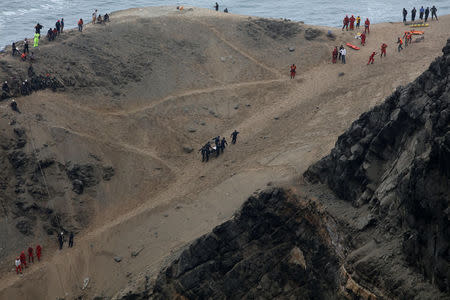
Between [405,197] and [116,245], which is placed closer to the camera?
[405,197]

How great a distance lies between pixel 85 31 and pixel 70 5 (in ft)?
125

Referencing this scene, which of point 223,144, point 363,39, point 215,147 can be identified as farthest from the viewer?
point 363,39

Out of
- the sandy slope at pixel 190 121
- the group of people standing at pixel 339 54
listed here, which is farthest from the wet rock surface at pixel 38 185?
the group of people standing at pixel 339 54

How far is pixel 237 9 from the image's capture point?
7575 centimetres

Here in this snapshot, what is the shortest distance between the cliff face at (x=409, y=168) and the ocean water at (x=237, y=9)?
48.1 metres

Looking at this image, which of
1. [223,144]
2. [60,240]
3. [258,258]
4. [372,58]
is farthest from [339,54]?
[258,258]

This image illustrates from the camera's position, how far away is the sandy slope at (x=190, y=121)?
31.1 metres

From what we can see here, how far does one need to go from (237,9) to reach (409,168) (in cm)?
6117

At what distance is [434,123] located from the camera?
17.1 m

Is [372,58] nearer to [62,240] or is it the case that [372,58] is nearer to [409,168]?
[62,240]

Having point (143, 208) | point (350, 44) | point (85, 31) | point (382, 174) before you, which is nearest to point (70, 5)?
point (85, 31)

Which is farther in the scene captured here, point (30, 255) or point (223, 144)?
point (223, 144)

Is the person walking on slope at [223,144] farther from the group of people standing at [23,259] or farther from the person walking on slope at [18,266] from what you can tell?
the person walking on slope at [18,266]

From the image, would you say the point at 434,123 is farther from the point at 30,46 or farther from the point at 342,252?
the point at 30,46
